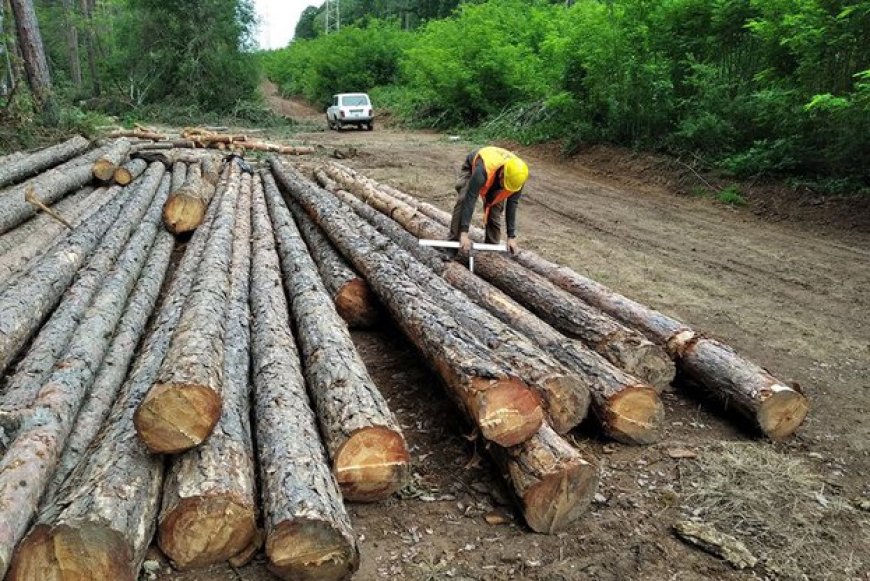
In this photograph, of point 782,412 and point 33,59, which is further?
point 33,59

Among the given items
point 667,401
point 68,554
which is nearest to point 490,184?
point 667,401

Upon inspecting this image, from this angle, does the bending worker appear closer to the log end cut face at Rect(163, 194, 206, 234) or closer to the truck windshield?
the log end cut face at Rect(163, 194, 206, 234)

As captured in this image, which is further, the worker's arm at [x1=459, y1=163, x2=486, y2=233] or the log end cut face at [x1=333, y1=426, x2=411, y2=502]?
the worker's arm at [x1=459, y1=163, x2=486, y2=233]

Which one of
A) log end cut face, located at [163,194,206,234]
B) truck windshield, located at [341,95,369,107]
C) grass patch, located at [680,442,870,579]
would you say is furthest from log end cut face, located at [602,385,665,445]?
truck windshield, located at [341,95,369,107]

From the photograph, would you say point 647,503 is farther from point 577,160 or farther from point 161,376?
point 577,160

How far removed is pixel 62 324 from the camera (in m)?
5.06

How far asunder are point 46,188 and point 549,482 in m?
9.72

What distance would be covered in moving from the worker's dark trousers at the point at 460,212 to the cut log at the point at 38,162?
311 inches

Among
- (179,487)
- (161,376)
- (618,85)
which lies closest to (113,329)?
(161,376)

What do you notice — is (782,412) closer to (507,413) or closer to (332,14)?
(507,413)

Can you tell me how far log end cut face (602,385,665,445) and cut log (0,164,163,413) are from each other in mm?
3966

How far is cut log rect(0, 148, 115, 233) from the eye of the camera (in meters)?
8.43

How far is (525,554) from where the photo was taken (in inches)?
138

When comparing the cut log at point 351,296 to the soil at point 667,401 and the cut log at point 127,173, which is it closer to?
the soil at point 667,401
